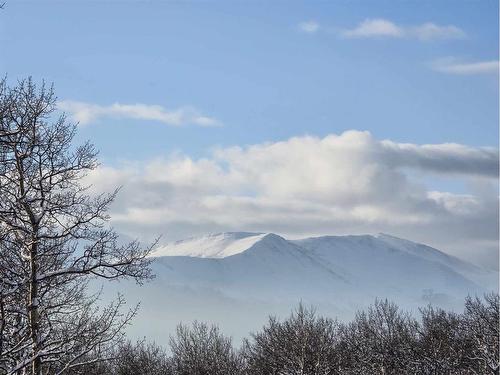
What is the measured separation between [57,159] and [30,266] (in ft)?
10.4

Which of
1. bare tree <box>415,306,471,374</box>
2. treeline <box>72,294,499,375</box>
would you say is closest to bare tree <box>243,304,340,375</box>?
treeline <box>72,294,499,375</box>

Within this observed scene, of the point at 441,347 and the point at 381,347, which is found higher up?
the point at 381,347

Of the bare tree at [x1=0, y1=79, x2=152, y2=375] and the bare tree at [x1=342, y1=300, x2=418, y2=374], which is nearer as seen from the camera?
the bare tree at [x1=0, y1=79, x2=152, y2=375]

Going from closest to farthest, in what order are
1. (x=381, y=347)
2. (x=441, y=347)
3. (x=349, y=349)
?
1. (x=381, y=347)
2. (x=441, y=347)
3. (x=349, y=349)

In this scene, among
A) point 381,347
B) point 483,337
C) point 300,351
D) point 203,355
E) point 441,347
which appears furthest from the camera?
point 441,347

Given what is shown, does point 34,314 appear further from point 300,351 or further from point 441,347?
point 441,347

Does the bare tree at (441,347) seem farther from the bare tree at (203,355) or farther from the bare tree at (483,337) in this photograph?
the bare tree at (203,355)

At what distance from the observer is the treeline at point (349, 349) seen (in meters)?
65.7

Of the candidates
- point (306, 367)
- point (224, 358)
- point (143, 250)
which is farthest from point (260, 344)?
point (143, 250)

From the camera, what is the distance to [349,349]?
82438mm

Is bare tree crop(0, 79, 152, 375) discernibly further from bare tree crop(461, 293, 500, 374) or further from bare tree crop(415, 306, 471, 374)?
bare tree crop(415, 306, 471, 374)

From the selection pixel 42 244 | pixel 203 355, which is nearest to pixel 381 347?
pixel 203 355

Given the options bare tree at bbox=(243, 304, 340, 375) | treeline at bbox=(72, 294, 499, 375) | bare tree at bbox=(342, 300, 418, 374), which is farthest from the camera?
bare tree at bbox=(342, 300, 418, 374)

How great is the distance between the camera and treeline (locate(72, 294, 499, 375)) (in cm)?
6569
